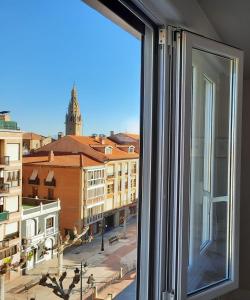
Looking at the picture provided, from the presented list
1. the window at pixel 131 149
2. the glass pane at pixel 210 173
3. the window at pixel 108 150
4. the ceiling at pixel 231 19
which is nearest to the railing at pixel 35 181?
the window at pixel 108 150

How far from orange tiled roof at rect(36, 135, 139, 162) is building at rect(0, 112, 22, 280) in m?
0.10

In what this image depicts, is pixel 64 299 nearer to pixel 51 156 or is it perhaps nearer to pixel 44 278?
pixel 44 278

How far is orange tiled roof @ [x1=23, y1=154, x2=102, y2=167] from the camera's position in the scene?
3.64 ft

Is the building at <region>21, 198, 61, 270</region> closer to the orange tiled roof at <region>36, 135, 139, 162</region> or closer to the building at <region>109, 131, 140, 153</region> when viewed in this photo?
the orange tiled roof at <region>36, 135, 139, 162</region>

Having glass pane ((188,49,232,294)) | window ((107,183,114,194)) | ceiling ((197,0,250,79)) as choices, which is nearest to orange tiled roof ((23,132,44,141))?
window ((107,183,114,194))

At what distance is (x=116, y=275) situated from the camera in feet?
5.48

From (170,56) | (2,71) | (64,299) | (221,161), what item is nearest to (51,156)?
(2,71)

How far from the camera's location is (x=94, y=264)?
148cm

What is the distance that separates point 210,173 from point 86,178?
3.70ft

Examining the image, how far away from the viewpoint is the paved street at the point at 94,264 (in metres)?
1.08

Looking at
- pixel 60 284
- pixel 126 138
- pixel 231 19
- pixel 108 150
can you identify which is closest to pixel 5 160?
pixel 60 284

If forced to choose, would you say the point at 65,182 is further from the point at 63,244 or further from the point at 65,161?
the point at 63,244

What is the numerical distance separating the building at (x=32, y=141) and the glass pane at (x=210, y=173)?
105cm

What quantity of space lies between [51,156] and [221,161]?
4.45 feet
